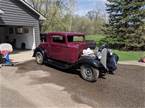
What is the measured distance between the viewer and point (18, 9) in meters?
16.2

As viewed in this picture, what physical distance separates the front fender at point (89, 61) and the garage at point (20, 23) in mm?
6925

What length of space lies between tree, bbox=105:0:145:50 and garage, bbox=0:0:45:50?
24.5ft

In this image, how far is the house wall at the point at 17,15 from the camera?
1487 cm

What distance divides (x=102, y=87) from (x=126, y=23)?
584 inches

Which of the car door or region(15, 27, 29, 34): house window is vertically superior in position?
region(15, 27, 29, 34): house window

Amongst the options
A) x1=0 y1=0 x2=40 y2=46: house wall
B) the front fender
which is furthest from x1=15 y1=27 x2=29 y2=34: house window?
the front fender

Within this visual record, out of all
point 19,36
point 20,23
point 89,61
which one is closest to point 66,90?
point 89,61

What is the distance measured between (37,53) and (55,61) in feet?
5.17

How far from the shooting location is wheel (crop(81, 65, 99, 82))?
8.55 metres

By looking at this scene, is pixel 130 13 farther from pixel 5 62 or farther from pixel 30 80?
pixel 30 80

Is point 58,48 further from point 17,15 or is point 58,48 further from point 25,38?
point 25,38

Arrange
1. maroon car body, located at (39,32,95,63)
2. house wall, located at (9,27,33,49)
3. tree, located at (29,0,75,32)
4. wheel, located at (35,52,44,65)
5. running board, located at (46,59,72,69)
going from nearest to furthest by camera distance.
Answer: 1. maroon car body, located at (39,32,95,63)
2. running board, located at (46,59,72,69)
3. wheel, located at (35,52,44,65)
4. house wall, located at (9,27,33,49)
5. tree, located at (29,0,75,32)

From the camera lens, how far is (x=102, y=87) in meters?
7.83

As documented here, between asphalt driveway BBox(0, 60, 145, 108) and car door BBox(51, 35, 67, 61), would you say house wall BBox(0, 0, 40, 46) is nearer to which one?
car door BBox(51, 35, 67, 61)
